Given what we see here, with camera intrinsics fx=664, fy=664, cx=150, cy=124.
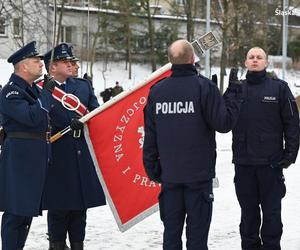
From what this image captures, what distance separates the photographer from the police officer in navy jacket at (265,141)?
18.7 feet

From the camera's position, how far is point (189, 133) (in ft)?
15.5

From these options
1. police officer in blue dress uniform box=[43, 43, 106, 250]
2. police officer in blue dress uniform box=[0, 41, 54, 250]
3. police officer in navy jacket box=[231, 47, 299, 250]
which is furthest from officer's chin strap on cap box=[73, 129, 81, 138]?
police officer in navy jacket box=[231, 47, 299, 250]

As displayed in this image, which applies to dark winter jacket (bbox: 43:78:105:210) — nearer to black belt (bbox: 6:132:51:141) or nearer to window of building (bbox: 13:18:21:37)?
black belt (bbox: 6:132:51:141)

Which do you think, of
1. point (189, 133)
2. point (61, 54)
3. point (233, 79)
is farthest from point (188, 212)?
point (61, 54)

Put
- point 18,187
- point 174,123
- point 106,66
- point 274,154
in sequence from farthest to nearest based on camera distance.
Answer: point 106,66, point 274,154, point 18,187, point 174,123

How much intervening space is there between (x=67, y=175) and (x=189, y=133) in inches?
62.9

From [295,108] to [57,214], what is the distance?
2.30 meters

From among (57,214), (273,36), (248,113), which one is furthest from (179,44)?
(273,36)

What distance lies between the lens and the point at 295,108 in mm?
5773

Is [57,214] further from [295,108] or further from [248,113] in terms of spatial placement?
[295,108]

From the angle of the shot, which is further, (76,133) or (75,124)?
(76,133)

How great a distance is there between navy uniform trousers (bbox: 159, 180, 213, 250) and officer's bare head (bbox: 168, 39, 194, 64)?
88cm

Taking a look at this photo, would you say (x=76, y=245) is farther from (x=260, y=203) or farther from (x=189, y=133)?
(x=189, y=133)

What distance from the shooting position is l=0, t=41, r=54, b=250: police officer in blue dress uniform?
5.30m
